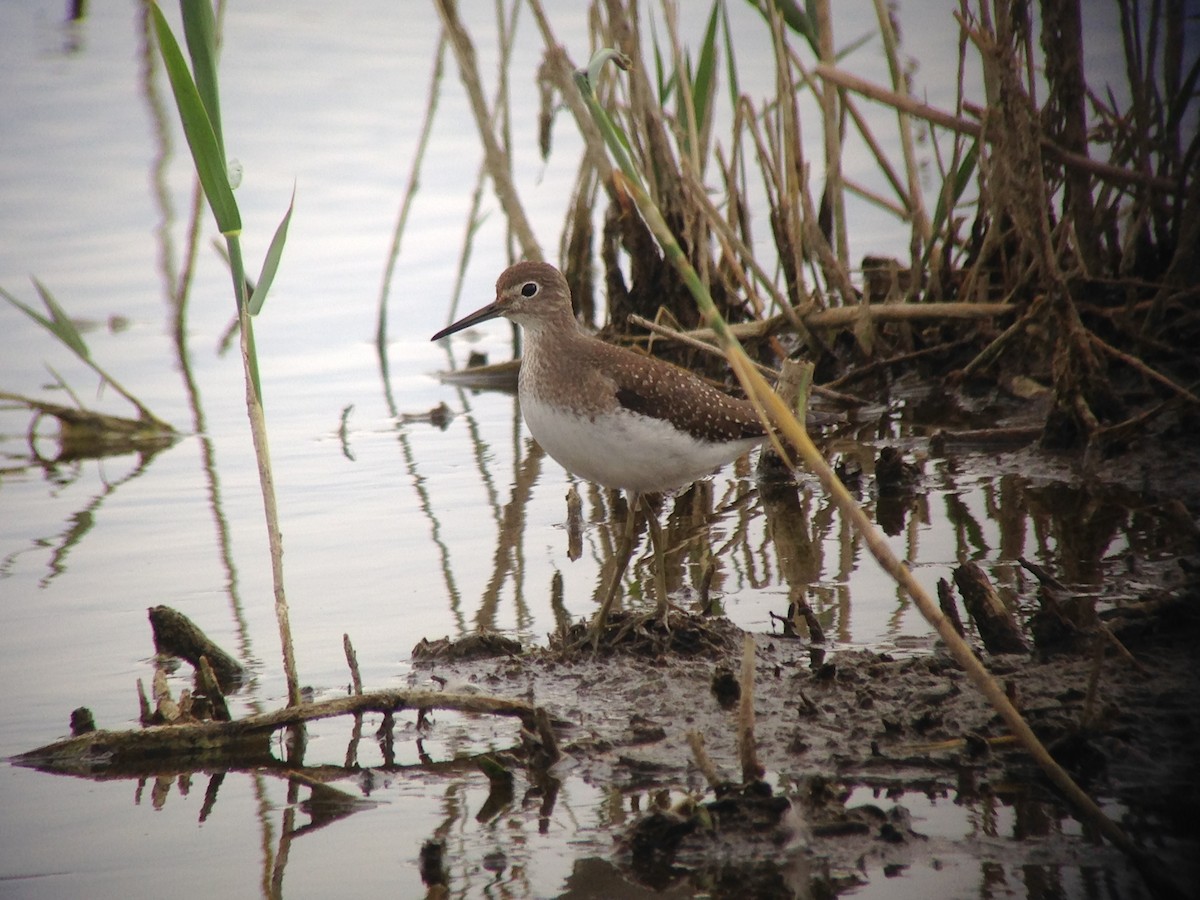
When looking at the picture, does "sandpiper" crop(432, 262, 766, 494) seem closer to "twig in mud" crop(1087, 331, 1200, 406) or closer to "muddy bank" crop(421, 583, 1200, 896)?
"muddy bank" crop(421, 583, 1200, 896)

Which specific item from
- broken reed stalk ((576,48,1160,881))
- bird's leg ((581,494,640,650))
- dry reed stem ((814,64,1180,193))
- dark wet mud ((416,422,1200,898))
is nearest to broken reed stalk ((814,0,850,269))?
dry reed stem ((814,64,1180,193))

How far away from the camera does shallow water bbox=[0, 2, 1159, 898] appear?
3.66 metres

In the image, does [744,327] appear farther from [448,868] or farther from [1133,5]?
[448,868]

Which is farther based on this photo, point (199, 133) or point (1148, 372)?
point (1148, 372)

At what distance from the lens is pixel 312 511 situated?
21.0ft

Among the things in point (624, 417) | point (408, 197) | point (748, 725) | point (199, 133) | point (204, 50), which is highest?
point (408, 197)

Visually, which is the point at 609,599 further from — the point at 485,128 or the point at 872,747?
the point at 485,128

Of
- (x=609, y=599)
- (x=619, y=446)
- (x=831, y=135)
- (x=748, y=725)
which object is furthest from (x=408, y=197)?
(x=748, y=725)

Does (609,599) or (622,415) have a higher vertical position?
(622,415)

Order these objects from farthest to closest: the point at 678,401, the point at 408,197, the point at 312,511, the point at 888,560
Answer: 1. the point at 408,197
2. the point at 312,511
3. the point at 678,401
4. the point at 888,560

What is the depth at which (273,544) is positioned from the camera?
398cm

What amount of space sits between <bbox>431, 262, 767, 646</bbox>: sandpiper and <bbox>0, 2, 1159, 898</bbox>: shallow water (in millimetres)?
514

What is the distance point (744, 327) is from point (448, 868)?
14.8 ft

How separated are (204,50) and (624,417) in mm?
2023
